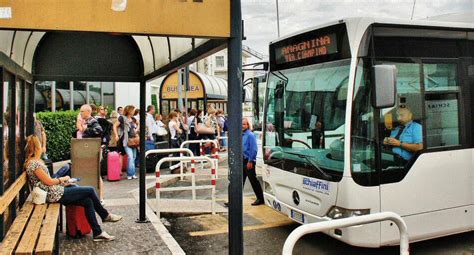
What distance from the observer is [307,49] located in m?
5.97

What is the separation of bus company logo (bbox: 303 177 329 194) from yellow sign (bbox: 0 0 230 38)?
112 inches

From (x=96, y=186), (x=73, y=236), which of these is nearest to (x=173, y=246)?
(x=73, y=236)

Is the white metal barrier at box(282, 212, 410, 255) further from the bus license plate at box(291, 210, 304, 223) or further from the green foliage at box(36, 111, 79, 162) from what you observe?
the green foliage at box(36, 111, 79, 162)

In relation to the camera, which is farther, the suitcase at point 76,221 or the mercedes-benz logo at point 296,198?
the mercedes-benz logo at point 296,198

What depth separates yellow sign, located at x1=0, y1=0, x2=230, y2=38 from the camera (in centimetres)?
279

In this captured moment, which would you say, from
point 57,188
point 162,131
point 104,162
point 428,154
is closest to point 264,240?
point 428,154

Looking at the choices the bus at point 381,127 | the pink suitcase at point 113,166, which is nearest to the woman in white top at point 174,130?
the pink suitcase at point 113,166

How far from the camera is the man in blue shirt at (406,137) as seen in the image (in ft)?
17.4

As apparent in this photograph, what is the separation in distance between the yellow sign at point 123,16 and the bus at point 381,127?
2.43m

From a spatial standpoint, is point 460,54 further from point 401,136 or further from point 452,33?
point 401,136

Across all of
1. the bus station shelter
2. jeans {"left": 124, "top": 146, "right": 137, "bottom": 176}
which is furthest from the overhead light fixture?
jeans {"left": 124, "top": 146, "right": 137, "bottom": 176}

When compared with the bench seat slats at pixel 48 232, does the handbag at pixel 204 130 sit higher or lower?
higher

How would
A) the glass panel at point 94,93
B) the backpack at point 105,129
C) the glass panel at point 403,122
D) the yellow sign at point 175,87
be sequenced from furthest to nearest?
the yellow sign at point 175,87 < the glass panel at point 94,93 < the backpack at point 105,129 < the glass panel at point 403,122

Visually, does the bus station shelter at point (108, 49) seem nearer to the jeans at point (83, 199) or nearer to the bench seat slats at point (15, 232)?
the bench seat slats at point (15, 232)
